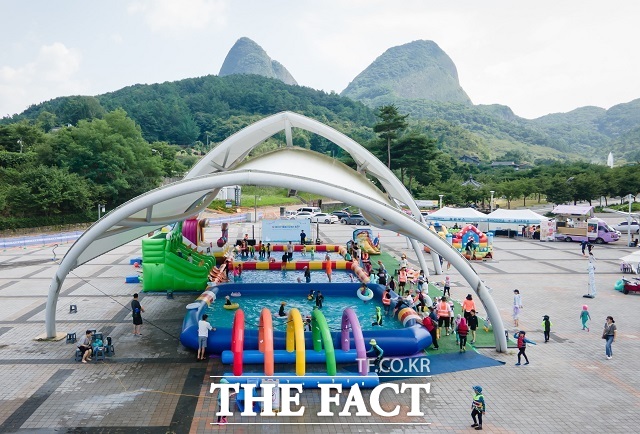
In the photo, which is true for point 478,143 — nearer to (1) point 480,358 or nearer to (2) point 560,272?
(2) point 560,272

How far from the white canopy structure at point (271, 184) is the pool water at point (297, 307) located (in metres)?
3.73

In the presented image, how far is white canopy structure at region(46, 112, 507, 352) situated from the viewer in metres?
13.1

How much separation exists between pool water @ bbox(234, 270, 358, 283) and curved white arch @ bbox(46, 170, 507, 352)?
36.3 feet

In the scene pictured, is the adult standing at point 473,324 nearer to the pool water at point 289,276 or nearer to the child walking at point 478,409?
the child walking at point 478,409

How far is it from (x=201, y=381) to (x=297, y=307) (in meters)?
8.10

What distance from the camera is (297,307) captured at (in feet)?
66.1

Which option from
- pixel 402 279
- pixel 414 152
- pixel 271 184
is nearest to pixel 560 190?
pixel 414 152

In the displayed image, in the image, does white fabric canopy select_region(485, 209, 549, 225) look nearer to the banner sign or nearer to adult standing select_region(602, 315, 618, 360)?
the banner sign

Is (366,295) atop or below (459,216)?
below

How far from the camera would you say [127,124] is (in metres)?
59.2

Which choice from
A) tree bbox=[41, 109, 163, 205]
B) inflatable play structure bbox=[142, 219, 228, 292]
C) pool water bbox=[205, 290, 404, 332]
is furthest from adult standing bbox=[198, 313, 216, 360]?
tree bbox=[41, 109, 163, 205]

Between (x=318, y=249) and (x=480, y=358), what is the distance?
63.1 feet

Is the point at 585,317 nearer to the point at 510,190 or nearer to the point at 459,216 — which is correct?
the point at 459,216

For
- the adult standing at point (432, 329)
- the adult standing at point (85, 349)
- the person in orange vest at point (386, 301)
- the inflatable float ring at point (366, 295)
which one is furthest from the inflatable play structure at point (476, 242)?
the adult standing at point (85, 349)
